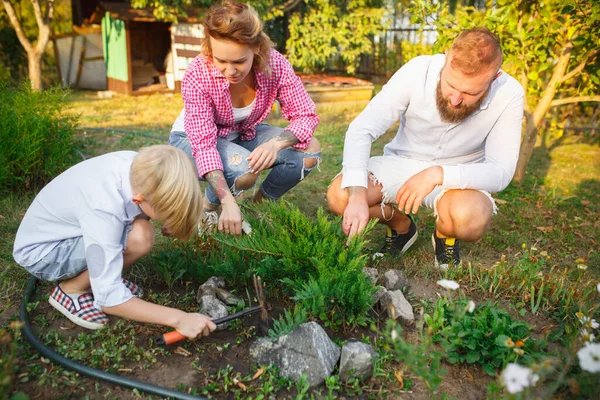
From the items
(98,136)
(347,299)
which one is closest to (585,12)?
(347,299)

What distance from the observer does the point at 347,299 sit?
2.30m

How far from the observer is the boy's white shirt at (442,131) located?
2930 millimetres

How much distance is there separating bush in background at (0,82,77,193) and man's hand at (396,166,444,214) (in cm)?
284

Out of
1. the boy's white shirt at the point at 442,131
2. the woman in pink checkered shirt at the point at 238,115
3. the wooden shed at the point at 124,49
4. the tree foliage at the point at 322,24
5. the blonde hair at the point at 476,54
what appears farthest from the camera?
the wooden shed at the point at 124,49

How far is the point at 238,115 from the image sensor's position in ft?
11.0

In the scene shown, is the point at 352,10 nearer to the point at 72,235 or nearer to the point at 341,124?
the point at 341,124

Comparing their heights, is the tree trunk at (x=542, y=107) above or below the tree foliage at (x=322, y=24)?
below

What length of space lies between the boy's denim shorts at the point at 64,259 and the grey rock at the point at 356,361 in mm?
1177

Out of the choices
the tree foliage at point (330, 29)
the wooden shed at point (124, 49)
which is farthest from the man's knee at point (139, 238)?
the wooden shed at point (124, 49)

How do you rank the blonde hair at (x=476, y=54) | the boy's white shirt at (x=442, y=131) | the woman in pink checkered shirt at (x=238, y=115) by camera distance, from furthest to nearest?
the boy's white shirt at (x=442, y=131)
the woman in pink checkered shirt at (x=238, y=115)
the blonde hair at (x=476, y=54)

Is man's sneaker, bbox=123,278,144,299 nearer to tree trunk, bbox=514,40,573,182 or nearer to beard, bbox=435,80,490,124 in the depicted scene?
beard, bbox=435,80,490,124

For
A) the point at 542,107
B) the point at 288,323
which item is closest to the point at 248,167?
the point at 288,323

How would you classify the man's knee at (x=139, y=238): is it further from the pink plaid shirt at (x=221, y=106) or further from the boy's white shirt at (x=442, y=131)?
the boy's white shirt at (x=442, y=131)

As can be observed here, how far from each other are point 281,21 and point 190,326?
34.6ft
